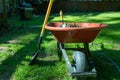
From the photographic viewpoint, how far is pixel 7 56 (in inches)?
279

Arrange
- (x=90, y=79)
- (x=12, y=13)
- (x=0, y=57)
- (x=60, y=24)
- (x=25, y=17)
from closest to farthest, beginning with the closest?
1. (x=90, y=79)
2. (x=60, y=24)
3. (x=0, y=57)
4. (x=25, y=17)
5. (x=12, y=13)

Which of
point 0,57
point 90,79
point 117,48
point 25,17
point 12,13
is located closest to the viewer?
point 90,79

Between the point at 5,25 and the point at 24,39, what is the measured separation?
274 cm

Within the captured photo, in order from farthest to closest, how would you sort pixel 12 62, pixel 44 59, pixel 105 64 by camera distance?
pixel 44 59
pixel 12 62
pixel 105 64

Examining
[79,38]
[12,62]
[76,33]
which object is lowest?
[12,62]

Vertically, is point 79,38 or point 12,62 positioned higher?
point 79,38

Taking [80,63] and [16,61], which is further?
[16,61]

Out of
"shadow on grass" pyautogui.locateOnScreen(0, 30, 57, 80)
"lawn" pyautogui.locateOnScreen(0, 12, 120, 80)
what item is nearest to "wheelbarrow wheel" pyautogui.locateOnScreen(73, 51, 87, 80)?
"lawn" pyautogui.locateOnScreen(0, 12, 120, 80)

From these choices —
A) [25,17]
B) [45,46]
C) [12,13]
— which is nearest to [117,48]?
[45,46]

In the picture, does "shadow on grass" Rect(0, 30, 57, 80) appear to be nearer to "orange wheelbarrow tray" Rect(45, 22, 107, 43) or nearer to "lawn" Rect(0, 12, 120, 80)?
"lawn" Rect(0, 12, 120, 80)

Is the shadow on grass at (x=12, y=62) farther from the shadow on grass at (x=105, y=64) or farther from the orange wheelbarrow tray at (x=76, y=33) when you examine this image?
the shadow on grass at (x=105, y=64)

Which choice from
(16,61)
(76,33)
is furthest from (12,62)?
(76,33)

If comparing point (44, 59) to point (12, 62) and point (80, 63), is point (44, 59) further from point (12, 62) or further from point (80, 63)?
point (80, 63)

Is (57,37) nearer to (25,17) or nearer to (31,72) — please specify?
(31,72)
